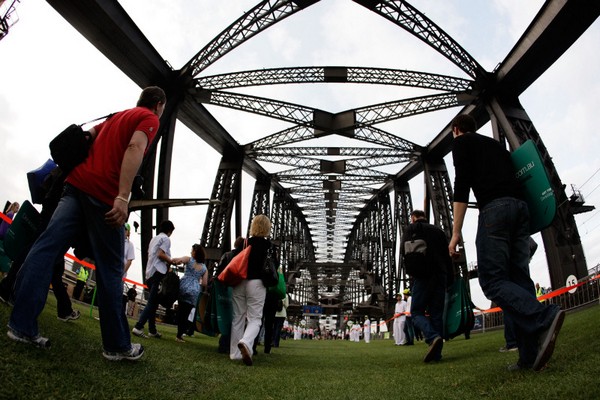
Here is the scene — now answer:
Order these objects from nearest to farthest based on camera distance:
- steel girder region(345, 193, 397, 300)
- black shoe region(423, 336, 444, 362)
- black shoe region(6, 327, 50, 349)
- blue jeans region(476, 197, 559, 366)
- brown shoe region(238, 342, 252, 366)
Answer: black shoe region(6, 327, 50, 349), blue jeans region(476, 197, 559, 366), brown shoe region(238, 342, 252, 366), black shoe region(423, 336, 444, 362), steel girder region(345, 193, 397, 300)

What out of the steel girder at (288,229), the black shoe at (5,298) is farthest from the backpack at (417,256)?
the steel girder at (288,229)

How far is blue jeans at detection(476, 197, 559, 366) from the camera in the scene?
3.04m

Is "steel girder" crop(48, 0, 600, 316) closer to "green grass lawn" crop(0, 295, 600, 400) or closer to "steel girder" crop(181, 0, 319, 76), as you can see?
"steel girder" crop(181, 0, 319, 76)

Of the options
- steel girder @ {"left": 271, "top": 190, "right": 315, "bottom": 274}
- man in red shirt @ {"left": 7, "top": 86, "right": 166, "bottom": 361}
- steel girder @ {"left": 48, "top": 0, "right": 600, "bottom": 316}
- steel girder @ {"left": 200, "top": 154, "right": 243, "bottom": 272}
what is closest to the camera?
man in red shirt @ {"left": 7, "top": 86, "right": 166, "bottom": 361}

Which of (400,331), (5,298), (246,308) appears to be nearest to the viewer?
(5,298)

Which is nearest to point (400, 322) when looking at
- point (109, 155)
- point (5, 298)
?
point (5, 298)

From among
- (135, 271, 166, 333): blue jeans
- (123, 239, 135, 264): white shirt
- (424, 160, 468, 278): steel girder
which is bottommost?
(135, 271, 166, 333): blue jeans

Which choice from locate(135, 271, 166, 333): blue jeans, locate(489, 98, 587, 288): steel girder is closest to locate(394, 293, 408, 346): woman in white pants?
locate(489, 98, 587, 288): steel girder

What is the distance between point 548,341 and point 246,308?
325cm

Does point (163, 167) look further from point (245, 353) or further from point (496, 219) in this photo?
point (496, 219)

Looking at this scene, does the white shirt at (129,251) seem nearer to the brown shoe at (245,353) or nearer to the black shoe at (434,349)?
the brown shoe at (245,353)

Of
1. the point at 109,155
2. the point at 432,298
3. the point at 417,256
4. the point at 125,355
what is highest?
the point at 109,155

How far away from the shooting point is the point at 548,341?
2814mm

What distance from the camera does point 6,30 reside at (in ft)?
54.3
